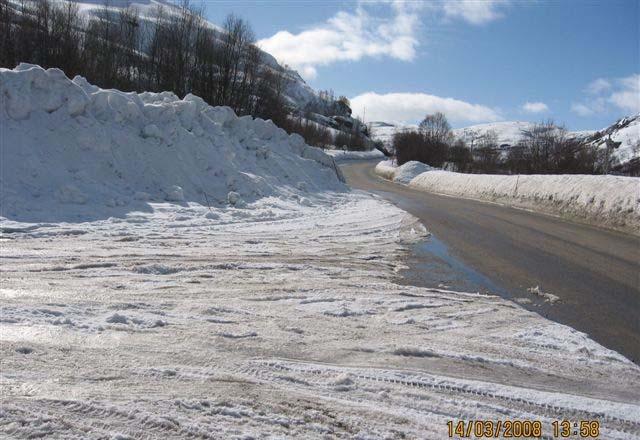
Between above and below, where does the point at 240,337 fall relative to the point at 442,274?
below

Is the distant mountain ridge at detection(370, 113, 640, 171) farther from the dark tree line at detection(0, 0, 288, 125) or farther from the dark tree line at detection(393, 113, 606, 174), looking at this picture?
the dark tree line at detection(0, 0, 288, 125)

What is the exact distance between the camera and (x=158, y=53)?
3150 centimetres

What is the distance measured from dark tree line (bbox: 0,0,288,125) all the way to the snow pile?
14.7 m

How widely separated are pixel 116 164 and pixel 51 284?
20.3 ft

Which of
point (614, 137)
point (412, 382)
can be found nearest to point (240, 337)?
point (412, 382)

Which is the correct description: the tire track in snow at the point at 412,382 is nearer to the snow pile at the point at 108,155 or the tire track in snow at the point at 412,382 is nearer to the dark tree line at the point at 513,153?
the snow pile at the point at 108,155

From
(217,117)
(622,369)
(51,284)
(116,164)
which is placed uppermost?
(217,117)

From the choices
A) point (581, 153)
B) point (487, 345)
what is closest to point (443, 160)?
point (581, 153)

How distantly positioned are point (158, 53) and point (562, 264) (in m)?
30.3

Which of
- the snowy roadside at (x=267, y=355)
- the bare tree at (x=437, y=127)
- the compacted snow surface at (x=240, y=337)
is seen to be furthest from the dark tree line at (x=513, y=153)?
the snowy roadside at (x=267, y=355)

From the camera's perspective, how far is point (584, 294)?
5977 mm

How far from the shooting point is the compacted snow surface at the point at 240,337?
9.07 ft

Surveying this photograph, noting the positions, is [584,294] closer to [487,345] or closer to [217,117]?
[487,345]

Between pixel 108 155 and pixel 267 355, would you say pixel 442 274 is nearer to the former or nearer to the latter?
pixel 267 355
